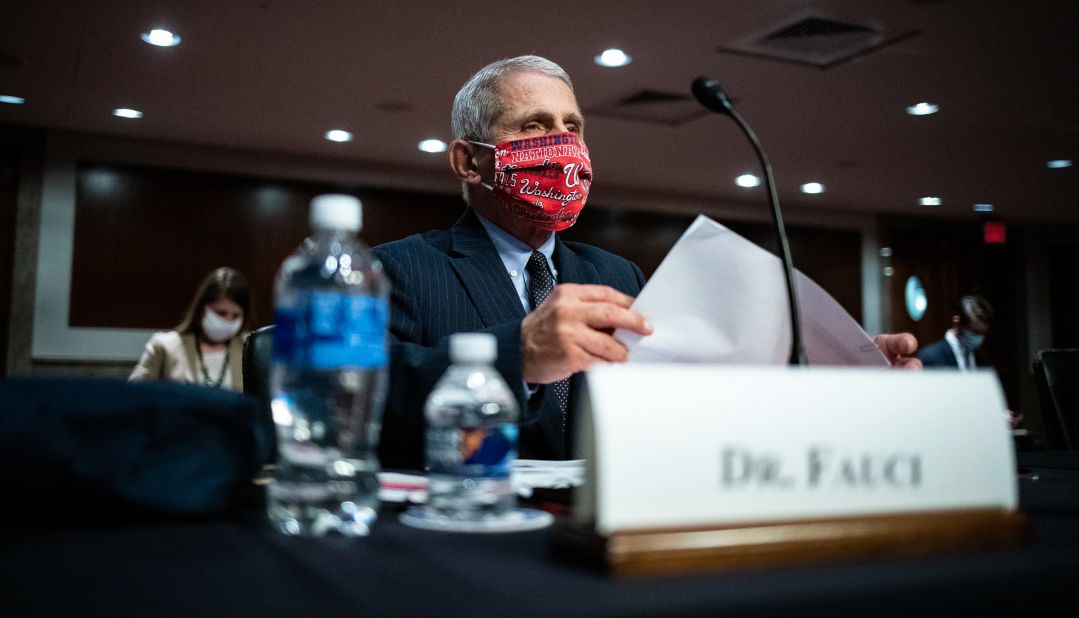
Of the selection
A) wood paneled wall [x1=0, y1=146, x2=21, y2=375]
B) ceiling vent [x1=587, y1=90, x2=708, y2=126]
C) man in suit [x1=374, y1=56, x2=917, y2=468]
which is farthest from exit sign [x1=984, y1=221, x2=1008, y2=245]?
wood paneled wall [x1=0, y1=146, x2=21, y2=375]

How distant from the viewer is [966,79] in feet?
16.8

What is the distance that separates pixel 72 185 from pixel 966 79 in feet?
20.0

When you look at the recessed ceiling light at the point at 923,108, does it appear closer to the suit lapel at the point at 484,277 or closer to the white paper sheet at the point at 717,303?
the suit lapel at the point at 484,277

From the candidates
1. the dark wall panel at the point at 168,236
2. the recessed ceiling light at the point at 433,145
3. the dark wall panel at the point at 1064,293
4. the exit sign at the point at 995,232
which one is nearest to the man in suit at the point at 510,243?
the recessed ceiling light at the point at 433,145

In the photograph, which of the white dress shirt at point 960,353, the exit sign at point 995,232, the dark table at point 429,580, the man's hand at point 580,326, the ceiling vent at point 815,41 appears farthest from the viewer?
the exit sign at point 995,232

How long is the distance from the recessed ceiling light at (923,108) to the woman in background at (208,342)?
167 inches

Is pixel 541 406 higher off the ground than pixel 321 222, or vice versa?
pixel 321 222

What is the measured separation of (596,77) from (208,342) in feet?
8.55

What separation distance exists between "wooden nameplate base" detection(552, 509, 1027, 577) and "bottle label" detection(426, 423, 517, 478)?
0.13m

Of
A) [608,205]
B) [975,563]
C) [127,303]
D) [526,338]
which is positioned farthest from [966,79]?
[127,303]

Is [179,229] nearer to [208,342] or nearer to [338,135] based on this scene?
[338,135]

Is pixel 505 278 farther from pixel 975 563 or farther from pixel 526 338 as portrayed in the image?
pixel 975 563

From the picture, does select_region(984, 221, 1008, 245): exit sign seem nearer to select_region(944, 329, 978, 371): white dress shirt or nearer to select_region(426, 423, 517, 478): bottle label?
select_region(944, 329, 978, 371): white dress shirt

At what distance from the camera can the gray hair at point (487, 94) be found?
1768 mm
